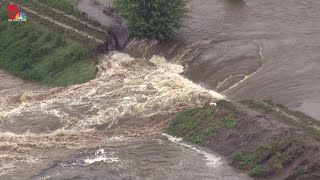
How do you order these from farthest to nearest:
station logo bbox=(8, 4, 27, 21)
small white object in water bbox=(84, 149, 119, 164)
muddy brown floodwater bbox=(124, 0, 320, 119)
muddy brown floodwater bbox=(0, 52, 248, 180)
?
station logo bbox=(8, 4, 27, 21) → muddy brown floodwater bbox=(124, 0, 320, 119) → small white object in water bbox=(84, 149, 119, 164) → muddy brown floodwater bbox=(0, 52, 248, 180)

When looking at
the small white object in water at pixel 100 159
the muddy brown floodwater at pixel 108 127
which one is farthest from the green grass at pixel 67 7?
the small white object in water at pixel 100 159

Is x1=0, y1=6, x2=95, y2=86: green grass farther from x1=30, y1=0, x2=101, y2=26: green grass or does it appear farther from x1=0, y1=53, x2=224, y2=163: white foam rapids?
x1=0, y1=53, x2=224, y2=163: white foam rapids

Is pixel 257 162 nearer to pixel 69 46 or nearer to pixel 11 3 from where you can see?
pixel 69 46

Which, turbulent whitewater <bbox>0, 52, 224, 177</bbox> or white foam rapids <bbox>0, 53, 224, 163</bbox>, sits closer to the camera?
turbulent whitewater <bbox>0, 52, 224, 177</bbox>

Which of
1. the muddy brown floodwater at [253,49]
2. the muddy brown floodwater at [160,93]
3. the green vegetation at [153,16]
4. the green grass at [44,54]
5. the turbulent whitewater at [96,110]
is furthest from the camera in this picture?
the green grass at [44,54]

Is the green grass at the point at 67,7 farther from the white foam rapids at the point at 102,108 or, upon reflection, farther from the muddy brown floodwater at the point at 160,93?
the white foam rapids at the point at 102,108

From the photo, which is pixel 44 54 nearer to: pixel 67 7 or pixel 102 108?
pixel 67 7

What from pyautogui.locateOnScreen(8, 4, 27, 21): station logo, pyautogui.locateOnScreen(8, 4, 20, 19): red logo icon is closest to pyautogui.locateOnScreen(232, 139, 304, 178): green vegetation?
pyautogui.locateOnScreen(8, 4, 27, 21): station logo

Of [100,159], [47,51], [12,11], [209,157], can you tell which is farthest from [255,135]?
[12,11]
